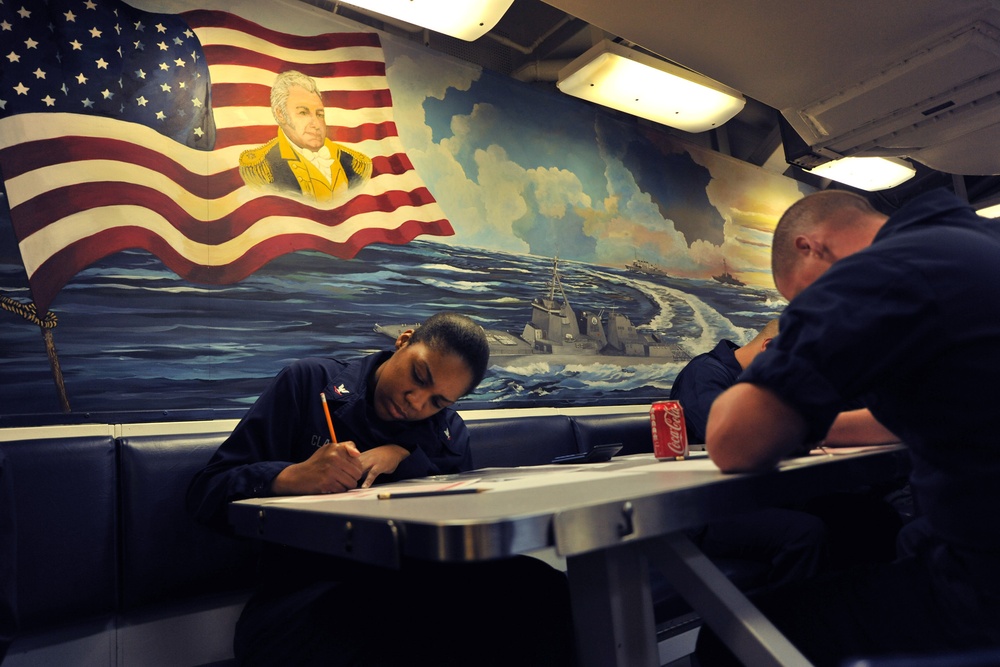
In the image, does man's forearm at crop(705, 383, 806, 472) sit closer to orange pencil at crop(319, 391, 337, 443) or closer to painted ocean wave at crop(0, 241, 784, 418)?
orange pencil at crop(319, 391, 337, 443)

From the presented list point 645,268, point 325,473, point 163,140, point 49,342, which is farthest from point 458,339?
point 645,268

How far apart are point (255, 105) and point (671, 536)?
2.54 meters

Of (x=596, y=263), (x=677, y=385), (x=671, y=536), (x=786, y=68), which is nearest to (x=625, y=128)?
(x=596, y=263)

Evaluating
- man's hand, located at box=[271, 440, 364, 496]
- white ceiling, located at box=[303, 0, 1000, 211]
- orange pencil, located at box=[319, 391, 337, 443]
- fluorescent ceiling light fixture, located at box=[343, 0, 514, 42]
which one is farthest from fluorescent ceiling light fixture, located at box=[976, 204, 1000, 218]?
man's hand, located at box=[271, 440, 364, 496]

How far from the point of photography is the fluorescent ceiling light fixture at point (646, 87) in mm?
Answer: 3090

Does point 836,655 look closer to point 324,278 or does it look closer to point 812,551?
point 812,551

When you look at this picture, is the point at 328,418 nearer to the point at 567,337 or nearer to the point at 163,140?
the point at 163,140

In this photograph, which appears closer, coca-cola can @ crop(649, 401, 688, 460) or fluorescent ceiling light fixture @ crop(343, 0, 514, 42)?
coca-cola can @ crop(649, 401, 688, 460)

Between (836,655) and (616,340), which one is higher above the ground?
(616,340)

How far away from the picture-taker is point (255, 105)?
2.70 m

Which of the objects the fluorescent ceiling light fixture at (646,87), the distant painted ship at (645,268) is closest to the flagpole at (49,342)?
the fluorescent ceiling light fixture at (646,87)

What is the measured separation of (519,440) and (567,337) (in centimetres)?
103

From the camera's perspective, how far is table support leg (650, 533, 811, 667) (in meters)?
0.85

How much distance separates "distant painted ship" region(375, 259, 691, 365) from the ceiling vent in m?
1.47
